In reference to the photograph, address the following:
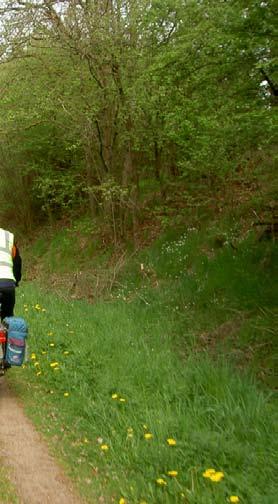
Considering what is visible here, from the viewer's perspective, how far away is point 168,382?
20.1 ft

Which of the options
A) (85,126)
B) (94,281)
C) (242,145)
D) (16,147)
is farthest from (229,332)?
(16,147)

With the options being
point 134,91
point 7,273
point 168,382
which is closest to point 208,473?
point 168,382

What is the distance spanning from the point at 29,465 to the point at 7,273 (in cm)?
251

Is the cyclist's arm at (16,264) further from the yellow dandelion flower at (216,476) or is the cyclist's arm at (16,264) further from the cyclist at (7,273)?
the yellow dandelion flower at (216,476)

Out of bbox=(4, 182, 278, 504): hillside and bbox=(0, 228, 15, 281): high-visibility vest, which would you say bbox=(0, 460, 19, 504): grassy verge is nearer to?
bbox=(4, 182, 278, 504): hillside

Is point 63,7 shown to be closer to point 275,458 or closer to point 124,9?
point 124,9

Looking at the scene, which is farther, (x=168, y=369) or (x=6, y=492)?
(x=168, y=369)

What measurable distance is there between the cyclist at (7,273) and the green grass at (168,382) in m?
1.05

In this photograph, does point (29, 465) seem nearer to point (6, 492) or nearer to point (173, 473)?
point (6, 492)

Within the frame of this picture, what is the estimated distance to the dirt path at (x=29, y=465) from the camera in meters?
4.16

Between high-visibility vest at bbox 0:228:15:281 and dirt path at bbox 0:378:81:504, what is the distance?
1.59 m

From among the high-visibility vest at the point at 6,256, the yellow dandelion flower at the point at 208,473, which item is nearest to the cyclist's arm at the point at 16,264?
the high-visibility vest at the point at 6,256

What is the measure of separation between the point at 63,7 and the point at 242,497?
13.9 m

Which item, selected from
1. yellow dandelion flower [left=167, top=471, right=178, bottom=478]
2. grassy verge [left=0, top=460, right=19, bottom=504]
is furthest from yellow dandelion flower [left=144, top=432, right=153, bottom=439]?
grassy verge [left=0, top=460, right=19, bottom=504]
